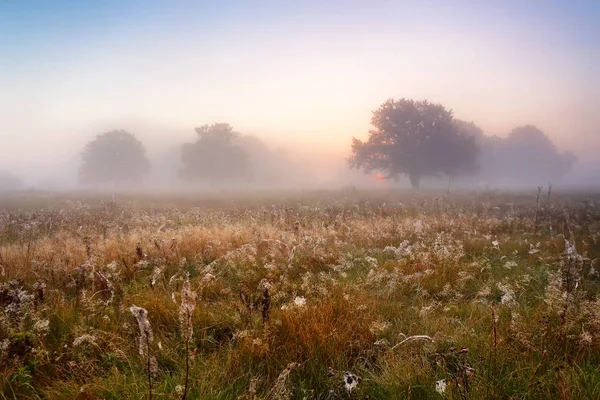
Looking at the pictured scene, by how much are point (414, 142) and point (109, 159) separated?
216 feet

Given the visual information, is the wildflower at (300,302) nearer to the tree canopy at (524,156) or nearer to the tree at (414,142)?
the tree at (414,142)

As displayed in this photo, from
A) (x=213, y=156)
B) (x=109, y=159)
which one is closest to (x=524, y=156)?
(x=213, y=156)

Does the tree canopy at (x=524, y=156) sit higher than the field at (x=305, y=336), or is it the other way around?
the tree canopy at (x=524, y=156)

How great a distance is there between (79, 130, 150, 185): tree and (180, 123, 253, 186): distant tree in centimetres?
1714

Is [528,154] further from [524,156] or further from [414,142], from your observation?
[414,142]

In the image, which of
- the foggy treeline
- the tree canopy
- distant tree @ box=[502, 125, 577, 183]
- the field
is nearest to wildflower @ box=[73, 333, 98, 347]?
the field

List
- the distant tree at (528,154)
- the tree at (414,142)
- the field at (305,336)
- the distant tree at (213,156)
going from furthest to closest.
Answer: the distant tree at (528,154) → the distant tree at (213,156) → the tree at (414,142) → the field at (305,336)

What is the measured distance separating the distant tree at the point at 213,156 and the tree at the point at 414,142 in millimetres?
30082

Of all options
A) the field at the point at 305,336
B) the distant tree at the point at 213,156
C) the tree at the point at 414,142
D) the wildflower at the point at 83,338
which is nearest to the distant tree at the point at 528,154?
the tree at the point at 414,142

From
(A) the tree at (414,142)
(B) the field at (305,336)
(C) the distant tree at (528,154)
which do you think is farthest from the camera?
(C) the distant tree at (528,154)

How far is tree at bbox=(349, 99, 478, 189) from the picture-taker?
4812 cm

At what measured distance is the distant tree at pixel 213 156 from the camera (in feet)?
226

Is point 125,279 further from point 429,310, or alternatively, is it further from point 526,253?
point 526,253

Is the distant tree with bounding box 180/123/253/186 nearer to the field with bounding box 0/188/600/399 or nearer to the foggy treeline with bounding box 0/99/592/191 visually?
the foggy treeline with bounding box 0/99/592/191
